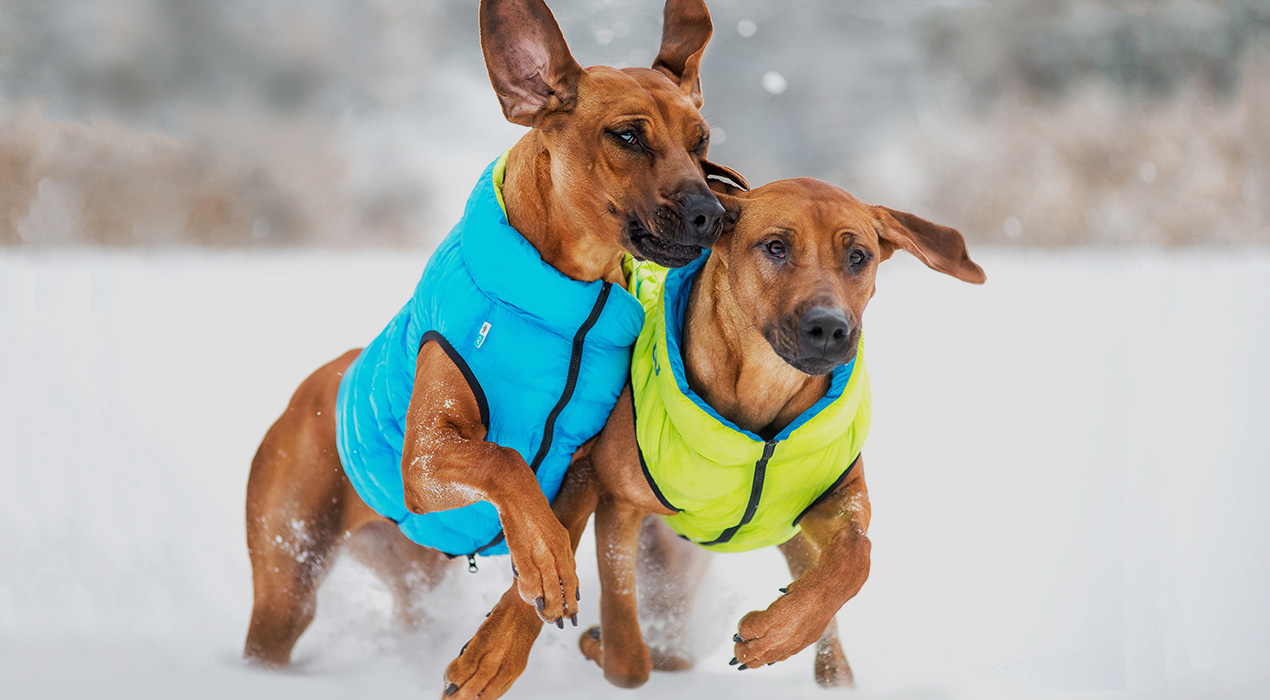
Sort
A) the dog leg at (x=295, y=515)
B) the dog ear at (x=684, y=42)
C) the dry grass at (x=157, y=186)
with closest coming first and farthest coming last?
the dog ear at (x=684, y=42)
the dog leg at (x=295, y=515)
the dry grass at (x=157, y=186)

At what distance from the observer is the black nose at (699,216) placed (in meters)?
2.66

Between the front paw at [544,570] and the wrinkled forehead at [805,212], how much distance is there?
100 cm

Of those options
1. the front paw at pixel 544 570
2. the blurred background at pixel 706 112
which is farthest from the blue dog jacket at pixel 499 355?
the blurred background at pixel 706 112

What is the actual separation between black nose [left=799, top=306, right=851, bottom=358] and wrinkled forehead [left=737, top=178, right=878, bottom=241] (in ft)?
1.00

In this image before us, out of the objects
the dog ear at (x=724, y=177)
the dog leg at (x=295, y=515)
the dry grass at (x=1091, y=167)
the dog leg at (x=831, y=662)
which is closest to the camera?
the dog ear at (x=724, y=177)

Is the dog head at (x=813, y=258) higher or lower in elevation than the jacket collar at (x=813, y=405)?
higher

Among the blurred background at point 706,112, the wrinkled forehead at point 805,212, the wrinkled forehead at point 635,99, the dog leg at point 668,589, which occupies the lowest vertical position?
the dog leg at point 668,589

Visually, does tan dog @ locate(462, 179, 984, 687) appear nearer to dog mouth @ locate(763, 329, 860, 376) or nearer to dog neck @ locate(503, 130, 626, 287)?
dog mouth @ locate(763, 329, 860, 376)

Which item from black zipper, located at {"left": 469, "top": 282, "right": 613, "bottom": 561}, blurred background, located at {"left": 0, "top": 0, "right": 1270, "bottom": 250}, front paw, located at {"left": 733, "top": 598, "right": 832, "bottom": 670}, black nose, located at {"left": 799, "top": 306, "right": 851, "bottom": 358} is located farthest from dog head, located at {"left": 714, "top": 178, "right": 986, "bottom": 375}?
blurred background, located at {"left": 0, "top": 0, "right": 1270, "bottom": 250}

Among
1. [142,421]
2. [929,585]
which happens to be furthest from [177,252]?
[929,585]

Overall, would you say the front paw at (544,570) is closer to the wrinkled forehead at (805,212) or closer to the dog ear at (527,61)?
the wrinkled forehead at (805,212)

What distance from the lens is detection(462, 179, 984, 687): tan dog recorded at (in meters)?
2.64

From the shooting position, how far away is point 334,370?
371 cm

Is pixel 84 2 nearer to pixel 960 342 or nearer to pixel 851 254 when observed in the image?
pixel 960 342
